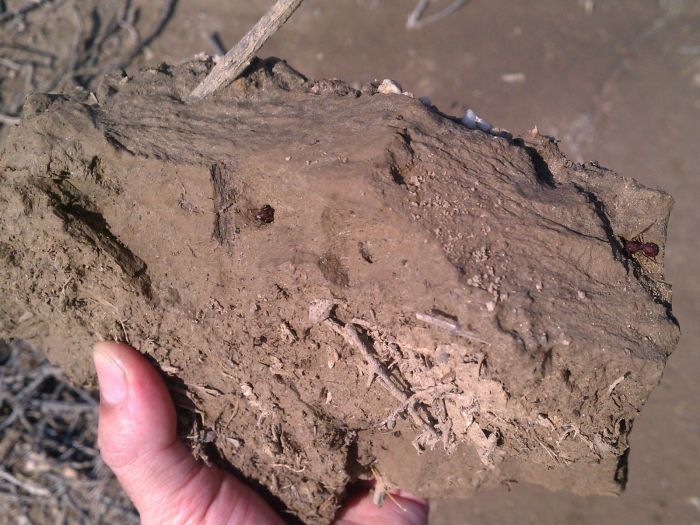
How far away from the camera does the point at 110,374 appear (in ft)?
6.68

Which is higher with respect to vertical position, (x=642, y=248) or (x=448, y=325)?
(x=642, y=248)

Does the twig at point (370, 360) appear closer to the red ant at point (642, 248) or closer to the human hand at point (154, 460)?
the human hand at point (154, 460)

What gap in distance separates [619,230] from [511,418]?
2.69 feet

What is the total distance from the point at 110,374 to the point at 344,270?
1.10 metres

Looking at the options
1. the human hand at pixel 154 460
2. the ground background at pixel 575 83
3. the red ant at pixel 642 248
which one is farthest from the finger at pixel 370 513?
the red ant at pixel 642 248

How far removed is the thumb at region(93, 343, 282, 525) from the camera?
2020mm

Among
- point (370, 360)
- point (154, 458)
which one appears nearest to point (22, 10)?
point (154, 458)

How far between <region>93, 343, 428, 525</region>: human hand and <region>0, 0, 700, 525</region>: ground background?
242 centimetres

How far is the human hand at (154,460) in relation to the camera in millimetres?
2023

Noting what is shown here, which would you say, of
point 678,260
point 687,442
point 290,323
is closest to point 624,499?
point 687,442

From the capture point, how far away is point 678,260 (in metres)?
4.55

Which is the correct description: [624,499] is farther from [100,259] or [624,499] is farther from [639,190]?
[100,259]

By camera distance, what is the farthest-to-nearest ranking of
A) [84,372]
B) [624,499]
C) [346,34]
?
1. [346,34]
2. [624,499]
3. [84,372]

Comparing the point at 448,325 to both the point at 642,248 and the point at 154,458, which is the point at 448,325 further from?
the point at 154,458
